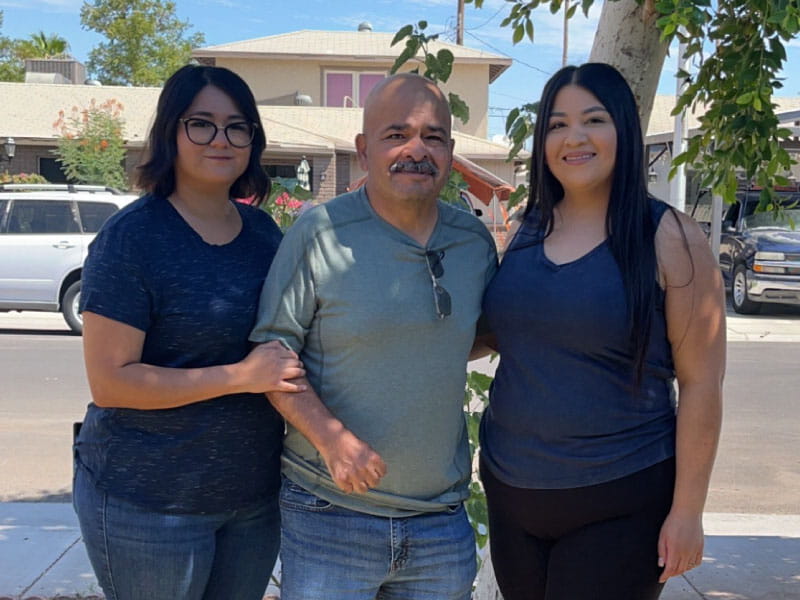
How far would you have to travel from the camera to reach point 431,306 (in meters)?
2.10

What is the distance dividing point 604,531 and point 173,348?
108 cm

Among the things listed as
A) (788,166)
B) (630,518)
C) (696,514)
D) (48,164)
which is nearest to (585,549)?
(630,518)

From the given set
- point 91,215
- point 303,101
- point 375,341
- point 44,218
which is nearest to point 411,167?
point 375,341

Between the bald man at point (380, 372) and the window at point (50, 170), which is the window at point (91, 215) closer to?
the bald man at point (380, 372)

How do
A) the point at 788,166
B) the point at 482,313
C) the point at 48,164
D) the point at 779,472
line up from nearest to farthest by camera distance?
1. the point at 482,313
2. the point at 788,166
3. the point at 779,472
4. the point at 48,164

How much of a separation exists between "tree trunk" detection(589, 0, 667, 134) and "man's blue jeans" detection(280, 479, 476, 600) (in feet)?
4.81

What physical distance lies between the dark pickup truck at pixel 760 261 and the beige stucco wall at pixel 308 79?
10.3 m

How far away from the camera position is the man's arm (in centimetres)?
199

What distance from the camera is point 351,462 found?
1.99 meters

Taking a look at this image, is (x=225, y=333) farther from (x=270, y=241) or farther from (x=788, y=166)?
(x=788, y=166)

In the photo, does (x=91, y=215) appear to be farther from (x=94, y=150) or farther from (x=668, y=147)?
(x=668, y=147)

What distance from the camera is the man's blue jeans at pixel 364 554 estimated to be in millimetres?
2090

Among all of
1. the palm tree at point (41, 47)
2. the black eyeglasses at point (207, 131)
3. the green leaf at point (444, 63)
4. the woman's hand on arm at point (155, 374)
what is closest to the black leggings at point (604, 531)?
the woman's hand on arm at point (155, 374)

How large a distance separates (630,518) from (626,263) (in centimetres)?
59
